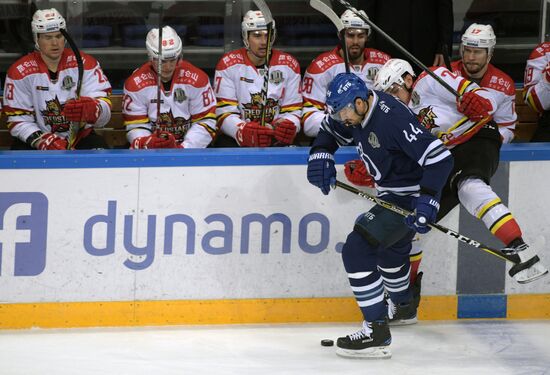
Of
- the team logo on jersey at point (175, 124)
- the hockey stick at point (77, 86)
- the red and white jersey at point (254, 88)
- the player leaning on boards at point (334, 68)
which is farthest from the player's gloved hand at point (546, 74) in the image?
the hockey stick at point (77, 86)

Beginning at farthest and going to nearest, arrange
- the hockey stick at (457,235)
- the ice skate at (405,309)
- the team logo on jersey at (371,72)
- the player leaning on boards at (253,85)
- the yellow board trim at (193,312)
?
the team logo on jersey at (371,72) → the player leaning on boards at (253,85) → the ice skate at (405,309) → the yellow board trim at (193,312) → the hockey stick at (457,235)

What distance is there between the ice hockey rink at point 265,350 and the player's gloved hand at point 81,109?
38.9 inches

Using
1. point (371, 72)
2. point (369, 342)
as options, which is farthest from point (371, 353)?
point (371, 72)

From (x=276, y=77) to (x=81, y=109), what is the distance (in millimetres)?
998

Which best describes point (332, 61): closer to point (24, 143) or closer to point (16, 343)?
point (24, 143)

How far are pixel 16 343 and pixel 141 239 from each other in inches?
25.7

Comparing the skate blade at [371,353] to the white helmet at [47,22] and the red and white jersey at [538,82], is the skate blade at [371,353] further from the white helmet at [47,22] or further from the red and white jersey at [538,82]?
the white helmet at [47,22]

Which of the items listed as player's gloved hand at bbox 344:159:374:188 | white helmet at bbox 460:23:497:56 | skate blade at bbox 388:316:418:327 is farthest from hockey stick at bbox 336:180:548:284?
white helmet at bbox 460:23:497:56

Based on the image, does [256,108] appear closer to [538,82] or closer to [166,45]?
[166,45]

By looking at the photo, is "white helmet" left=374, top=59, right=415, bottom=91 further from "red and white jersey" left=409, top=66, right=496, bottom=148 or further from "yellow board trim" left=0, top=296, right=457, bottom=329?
"yellow board trim" left=0, top=296, right=457, bottom=329

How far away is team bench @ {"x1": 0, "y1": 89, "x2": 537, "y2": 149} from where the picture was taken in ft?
19.9

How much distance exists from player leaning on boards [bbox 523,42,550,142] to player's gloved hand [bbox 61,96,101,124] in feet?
6.90

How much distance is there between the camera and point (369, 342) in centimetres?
476

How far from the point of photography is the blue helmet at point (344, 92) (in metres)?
4.59
